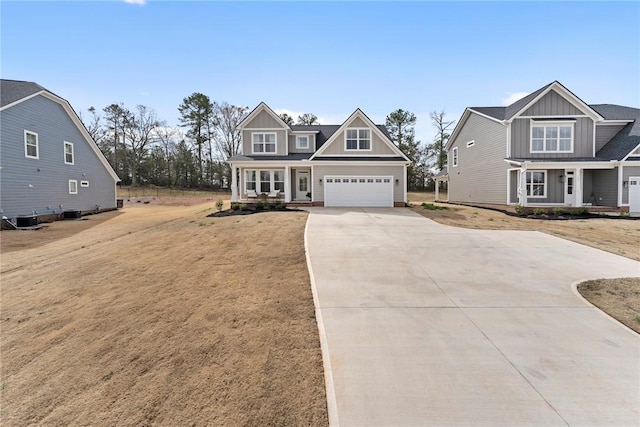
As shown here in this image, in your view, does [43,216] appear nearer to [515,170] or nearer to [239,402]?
[239,402]

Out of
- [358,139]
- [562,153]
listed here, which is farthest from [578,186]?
[358,139]

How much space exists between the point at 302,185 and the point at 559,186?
1649 cm

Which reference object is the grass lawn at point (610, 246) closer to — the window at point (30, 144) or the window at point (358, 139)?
the window at point (358, 139)

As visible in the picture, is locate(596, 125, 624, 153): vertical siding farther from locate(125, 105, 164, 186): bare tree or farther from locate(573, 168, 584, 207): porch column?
locate(125, 105, 164, 186): bare tree

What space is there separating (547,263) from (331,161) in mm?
14496

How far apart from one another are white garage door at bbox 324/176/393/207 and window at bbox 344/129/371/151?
7.13 ft

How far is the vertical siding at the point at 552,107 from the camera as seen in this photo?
2020cm

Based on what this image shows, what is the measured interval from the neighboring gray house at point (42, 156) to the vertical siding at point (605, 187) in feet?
109

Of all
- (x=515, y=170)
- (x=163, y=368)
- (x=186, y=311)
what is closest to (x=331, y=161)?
(x=515, y=170)

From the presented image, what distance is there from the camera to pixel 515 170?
20.2m

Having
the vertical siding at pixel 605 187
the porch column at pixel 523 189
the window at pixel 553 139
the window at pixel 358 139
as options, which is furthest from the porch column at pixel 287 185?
the vertical siding at pixel 605 187

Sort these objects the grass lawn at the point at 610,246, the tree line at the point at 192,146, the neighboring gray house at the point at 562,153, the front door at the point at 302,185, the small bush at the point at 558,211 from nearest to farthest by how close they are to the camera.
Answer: the grass lawn at the point at 610,246, the small bush at the point at 558,211, the neighboring gray house at the point at 562,153, the front door at the point at 302,185, the tree line at the point at 192,146

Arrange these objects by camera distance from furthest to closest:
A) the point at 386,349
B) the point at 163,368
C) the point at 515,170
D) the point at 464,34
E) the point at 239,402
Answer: the point at 515,170 → the point at 464,34 → the point at 386,349 → the point at 163,368 → the point at 239,402

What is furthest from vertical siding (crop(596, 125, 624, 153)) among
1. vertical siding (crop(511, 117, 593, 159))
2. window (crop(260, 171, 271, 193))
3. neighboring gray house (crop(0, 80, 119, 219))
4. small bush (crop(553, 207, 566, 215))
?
neighboring gray house (crop(0, 80, 119, 219))
